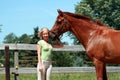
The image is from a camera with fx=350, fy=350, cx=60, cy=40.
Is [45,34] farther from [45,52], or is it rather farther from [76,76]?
[76,76]

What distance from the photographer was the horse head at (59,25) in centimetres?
773

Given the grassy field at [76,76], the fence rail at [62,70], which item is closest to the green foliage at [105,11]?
the grassy field at [76,76]

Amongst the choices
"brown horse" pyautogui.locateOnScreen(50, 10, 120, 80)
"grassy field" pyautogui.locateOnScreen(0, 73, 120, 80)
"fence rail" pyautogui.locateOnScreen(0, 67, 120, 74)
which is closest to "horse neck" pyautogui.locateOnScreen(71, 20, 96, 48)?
"brown horse" pyautogui.locateOnScreen(50, 10, 120, 80)

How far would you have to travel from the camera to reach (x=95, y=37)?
764cm

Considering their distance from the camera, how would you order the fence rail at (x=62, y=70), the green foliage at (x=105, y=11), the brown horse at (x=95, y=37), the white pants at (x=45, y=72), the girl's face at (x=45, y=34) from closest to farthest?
the white pants at (x=45, y=72), the girl's face at (x=45, y=34), the brown horse at (x=95, y=37), the fence rail at (x=62, y=70), the green foliage at (x=105, y=11)

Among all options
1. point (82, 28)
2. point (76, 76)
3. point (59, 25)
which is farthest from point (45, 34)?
point (76, 76)

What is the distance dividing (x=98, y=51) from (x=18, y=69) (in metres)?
2.49

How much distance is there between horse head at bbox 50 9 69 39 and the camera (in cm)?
773

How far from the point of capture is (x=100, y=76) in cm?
732

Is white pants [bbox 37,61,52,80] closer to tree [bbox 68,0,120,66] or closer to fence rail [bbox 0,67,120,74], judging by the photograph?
fence rail [bbox 0,67,120,74]

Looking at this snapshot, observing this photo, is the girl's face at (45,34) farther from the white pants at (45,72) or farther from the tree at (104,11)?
the tree at (104,11)

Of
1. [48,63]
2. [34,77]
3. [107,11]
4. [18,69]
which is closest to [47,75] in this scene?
[48,63]

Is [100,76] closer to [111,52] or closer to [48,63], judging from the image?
[111,52]

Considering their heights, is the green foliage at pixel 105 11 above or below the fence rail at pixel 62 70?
above
